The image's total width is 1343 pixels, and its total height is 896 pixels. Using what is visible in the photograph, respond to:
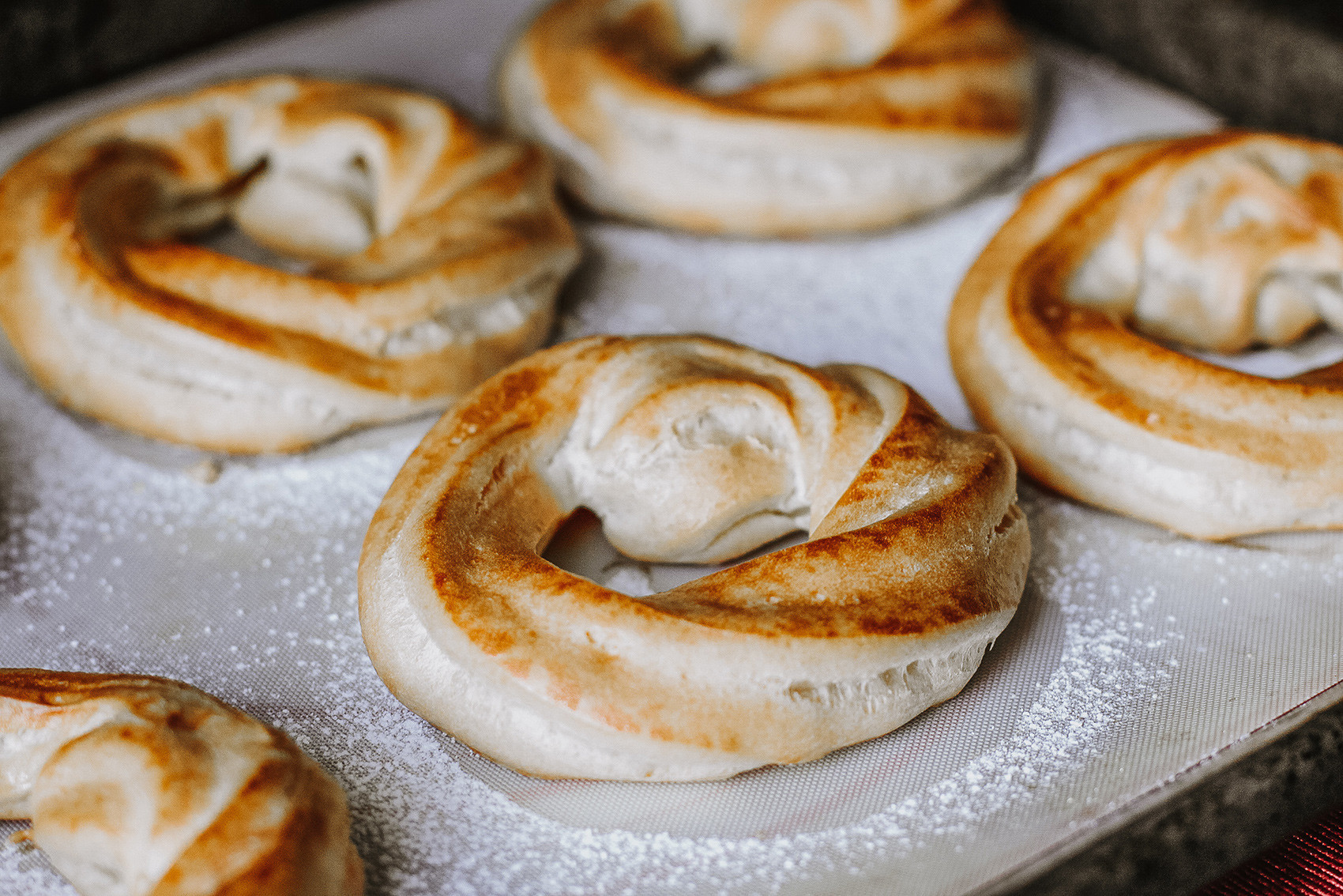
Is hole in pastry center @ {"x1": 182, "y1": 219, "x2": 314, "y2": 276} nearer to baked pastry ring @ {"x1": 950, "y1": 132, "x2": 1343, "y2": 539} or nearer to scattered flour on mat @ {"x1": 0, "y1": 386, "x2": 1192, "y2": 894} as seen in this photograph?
scattered flour on mat @ {"x1": 0, "y1": 386, "x2": 1192, "y2": 894}

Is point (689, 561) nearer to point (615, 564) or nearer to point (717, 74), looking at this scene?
point (615, 564)

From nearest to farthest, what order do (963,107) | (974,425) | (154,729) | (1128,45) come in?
(154,729) → (974,425) → (963,107) → (1128,45)

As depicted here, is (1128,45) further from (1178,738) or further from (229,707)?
(229,707)

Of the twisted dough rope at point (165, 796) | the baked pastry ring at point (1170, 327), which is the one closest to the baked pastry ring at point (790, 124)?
the baked pastry ring at point (1170, 327)

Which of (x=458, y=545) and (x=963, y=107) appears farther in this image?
(x=963, y=107)

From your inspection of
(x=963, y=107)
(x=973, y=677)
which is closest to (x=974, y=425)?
(x=973, y=677)

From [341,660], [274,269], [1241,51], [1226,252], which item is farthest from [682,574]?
[1241,51]

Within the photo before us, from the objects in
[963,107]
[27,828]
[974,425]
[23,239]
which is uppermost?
[963,107]
